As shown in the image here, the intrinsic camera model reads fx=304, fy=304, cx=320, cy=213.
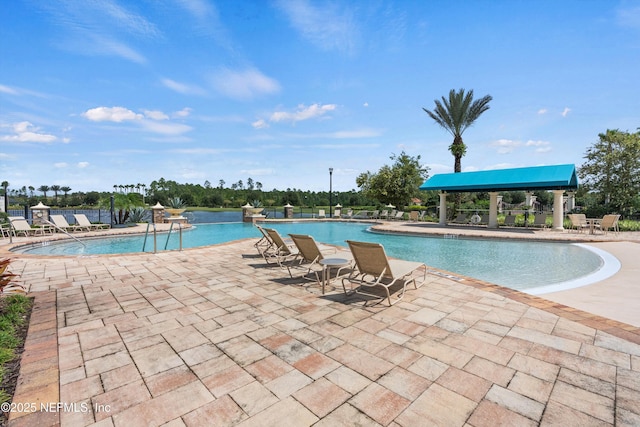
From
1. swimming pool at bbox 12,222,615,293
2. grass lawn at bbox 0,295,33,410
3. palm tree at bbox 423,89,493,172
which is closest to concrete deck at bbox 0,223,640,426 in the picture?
grass lawn at bbox 0,295,33,410

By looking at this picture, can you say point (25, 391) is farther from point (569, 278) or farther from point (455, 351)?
point (569, 278)

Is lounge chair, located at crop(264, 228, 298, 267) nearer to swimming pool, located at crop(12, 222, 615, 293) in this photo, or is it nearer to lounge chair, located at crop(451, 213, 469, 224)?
swimming pool, located at crop(12, 222, 615, 293)

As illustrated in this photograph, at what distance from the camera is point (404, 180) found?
89.7ft

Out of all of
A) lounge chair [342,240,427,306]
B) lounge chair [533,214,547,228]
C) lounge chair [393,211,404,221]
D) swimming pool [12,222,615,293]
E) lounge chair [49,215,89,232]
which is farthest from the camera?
lounge chair [393,211,404,221]

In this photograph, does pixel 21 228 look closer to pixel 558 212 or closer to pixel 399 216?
pixel 399 216

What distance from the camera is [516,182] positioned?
1493 centimetres

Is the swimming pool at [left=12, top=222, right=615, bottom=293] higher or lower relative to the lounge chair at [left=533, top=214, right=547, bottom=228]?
lower

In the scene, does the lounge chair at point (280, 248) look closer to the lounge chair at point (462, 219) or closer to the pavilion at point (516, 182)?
the pavilion at point (516, 182)

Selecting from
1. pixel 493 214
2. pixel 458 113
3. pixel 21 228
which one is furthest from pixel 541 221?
pixel 21 228

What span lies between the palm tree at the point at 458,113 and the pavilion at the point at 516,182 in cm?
324

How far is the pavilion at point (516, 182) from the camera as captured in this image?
14.1 meters

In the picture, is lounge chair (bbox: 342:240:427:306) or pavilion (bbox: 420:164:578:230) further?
pavilion (bbox: 420:164:578:230)

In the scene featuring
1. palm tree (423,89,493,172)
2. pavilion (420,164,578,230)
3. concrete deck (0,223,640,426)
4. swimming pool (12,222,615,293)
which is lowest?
swimming pool (12,222,615,293)

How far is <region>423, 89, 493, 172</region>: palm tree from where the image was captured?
19531 mm
